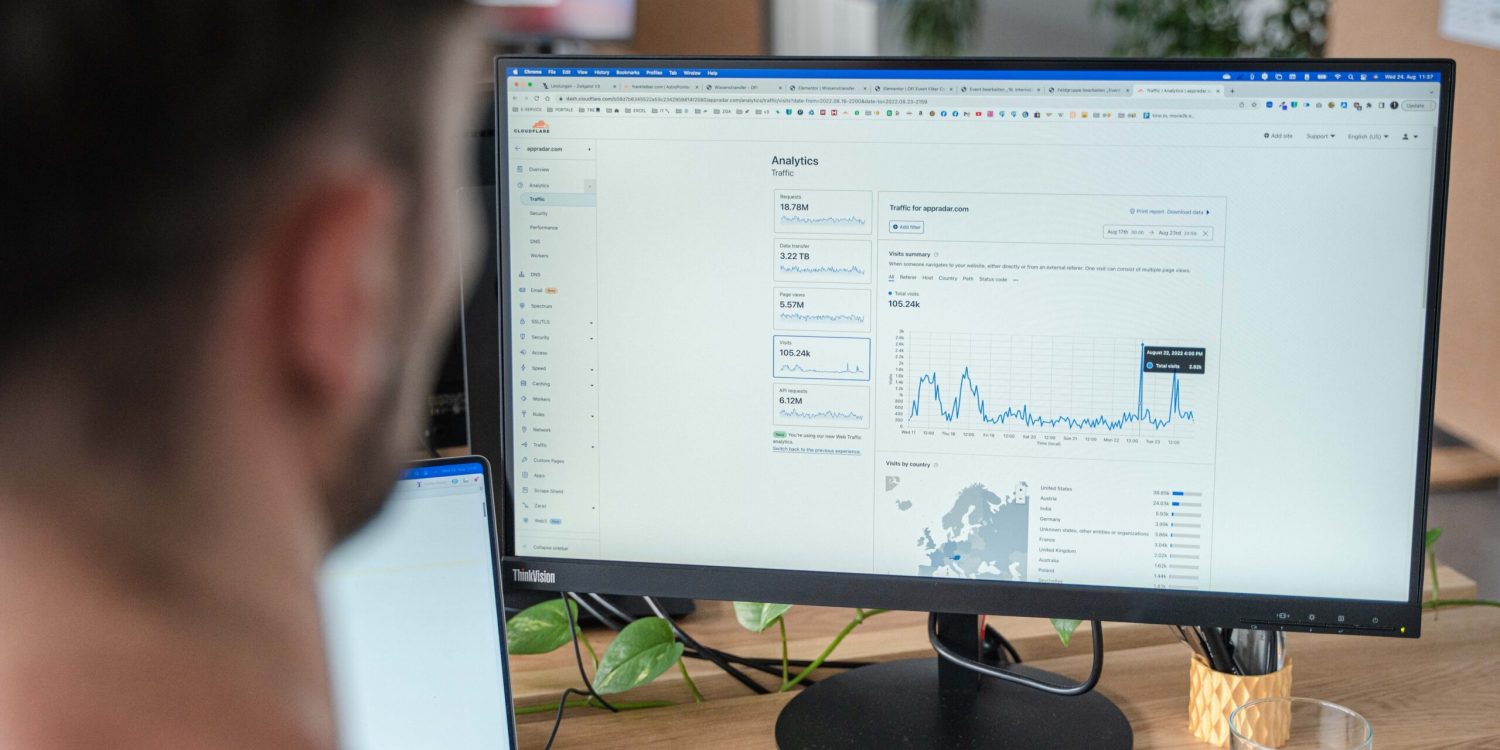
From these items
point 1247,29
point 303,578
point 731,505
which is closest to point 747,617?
point 731,505

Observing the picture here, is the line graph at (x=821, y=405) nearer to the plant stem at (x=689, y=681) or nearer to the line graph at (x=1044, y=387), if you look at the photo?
the line graph at (x=1044, y=387)

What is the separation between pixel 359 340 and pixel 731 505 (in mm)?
585

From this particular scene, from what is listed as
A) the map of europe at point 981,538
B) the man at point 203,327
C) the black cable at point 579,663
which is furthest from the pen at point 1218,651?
the man at point 203,327

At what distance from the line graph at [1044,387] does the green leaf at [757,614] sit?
18 centimetres

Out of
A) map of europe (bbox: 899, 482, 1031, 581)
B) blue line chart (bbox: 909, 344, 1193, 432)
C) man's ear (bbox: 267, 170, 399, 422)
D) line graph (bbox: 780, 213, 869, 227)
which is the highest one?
line graph (bbox: 780, 213, 869, 227)

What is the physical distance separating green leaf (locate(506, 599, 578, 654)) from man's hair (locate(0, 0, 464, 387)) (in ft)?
2.24

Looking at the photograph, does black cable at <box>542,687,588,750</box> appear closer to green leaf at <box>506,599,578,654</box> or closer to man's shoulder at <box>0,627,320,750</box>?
green leaf at <box>506,599,578,654</box>

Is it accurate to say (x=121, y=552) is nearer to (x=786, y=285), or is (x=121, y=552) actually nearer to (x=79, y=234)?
(x=79, y=234)

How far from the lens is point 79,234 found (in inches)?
7.3

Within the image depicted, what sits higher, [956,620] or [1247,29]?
[1247,29]

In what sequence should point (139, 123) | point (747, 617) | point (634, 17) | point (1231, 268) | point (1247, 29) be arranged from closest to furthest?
1. point (139, 123)
2. point (1231, 268)
3. point (747, 617)
4. point (634, 17)
5. point (1247, 29)

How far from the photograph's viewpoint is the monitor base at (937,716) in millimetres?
788

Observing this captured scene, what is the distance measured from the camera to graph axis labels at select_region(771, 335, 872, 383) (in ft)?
A: 2.44

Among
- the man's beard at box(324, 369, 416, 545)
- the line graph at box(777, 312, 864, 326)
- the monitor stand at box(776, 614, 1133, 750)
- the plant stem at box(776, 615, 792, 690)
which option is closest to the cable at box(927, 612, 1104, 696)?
the monitor stand at box(776, 614, 1133, 750)
